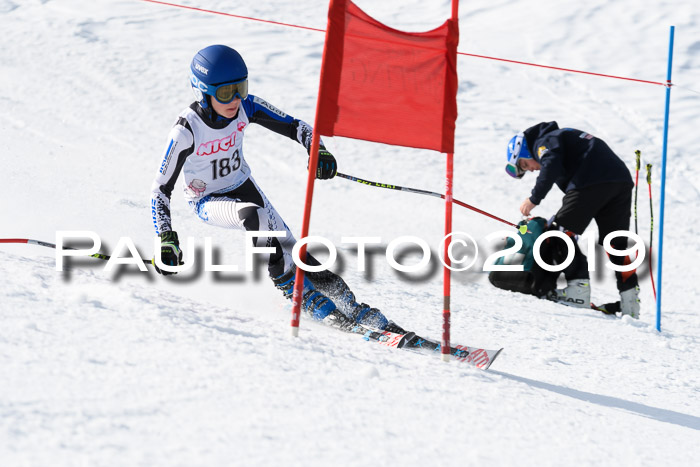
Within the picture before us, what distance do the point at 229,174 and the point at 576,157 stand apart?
3100 millimetres

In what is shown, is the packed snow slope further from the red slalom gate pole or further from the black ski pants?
the black ski pants

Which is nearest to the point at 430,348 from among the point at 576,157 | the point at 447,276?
the point at 447,276

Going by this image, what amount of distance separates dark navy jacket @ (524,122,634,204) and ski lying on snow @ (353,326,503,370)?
7.84 feet

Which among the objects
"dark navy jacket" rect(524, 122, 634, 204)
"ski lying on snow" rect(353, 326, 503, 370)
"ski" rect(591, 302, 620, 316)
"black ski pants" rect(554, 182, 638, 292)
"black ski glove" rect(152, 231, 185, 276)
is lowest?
"ski lying on snow" rect(353, 326, 503, 370)

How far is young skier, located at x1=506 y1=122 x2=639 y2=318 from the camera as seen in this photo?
623cm

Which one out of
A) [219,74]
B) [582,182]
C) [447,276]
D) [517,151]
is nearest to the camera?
[447,276]

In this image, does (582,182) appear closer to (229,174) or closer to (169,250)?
(229,174)

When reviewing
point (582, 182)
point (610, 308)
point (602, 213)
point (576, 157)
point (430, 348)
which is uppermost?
point (576, 157)

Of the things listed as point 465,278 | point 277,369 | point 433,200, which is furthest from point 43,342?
point 433,200

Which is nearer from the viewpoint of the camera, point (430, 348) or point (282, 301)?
point (430, 348)

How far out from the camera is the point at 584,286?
6.48 meters

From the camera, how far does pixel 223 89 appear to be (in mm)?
4375

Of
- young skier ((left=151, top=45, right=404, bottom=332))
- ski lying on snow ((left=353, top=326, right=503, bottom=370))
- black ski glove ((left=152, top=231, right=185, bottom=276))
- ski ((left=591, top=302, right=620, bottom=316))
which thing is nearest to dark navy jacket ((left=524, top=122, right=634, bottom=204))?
ski ((left=591, top=302, right=620, bottom=316))

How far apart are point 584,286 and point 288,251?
9.96ft
